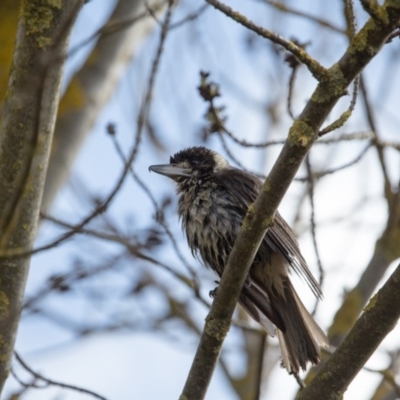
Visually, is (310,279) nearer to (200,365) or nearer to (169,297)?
(200,365)

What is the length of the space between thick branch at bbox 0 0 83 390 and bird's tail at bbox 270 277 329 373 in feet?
5.29

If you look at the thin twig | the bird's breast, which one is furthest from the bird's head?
the thin twig

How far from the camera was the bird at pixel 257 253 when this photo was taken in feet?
14.9

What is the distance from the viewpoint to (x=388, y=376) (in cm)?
454

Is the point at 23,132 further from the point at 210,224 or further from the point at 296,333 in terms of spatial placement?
the point at 296,333

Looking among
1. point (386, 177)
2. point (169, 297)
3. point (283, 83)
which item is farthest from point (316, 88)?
point (283, 83)

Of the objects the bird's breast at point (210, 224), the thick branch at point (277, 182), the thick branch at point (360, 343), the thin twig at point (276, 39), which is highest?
the bird's breast at point (210, 224)

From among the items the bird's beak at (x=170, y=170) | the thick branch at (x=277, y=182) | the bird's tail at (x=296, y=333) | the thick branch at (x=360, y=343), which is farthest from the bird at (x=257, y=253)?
the thick branch at (x=360, y=343)

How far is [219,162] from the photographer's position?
5.47 m

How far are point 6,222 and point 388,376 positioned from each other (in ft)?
9.19

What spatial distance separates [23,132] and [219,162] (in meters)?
2.37

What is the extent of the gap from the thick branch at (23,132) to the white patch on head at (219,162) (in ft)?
6.59

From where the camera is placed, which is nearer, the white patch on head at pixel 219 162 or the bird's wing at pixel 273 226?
the bird's wing at pixel 273 226

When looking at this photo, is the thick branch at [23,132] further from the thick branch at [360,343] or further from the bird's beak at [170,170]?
the bird's beak at [170,170]
